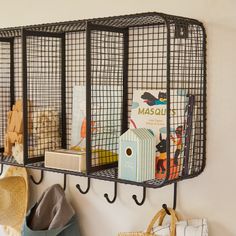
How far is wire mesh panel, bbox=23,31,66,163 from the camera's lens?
192cm

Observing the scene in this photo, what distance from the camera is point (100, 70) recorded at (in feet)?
5.84

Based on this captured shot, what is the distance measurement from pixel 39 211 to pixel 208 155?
0.69 meters

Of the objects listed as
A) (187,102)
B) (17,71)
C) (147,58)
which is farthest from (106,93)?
(17,71)

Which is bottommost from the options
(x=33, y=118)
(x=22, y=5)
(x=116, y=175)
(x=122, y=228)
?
(x=122, y=228)

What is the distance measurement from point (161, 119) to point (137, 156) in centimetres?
16

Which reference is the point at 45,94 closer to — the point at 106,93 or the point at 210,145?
the point at 106,93

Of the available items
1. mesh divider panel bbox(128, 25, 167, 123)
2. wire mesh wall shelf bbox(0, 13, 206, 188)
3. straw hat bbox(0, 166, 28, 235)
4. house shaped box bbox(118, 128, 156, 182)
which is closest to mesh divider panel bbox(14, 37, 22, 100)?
wire mesh wall shelf bbox(0, 13, 206, 188)

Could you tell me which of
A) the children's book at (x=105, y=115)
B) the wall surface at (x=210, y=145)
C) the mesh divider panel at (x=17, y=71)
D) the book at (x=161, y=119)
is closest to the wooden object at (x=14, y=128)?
the mesh divider panel at (x=17, y=71)

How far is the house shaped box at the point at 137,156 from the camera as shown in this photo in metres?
1.53

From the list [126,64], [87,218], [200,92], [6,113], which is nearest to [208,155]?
[200,92]

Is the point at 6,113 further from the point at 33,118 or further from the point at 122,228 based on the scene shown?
the point at 122,228

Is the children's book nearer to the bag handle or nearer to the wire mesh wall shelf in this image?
the wire mesh wall shelf

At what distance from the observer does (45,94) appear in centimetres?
203

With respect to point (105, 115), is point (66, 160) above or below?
below
